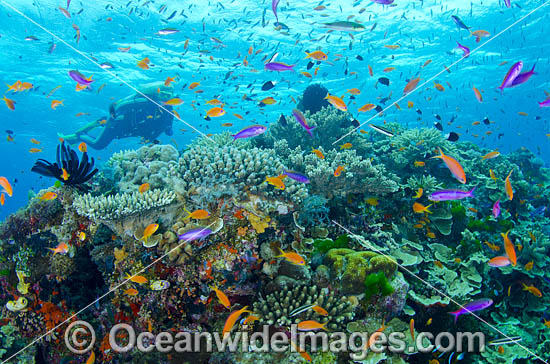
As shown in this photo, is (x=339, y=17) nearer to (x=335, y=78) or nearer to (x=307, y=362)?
(x=335, y=78)

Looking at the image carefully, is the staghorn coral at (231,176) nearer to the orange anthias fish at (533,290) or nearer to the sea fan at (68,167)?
the sea fan at (68,167)

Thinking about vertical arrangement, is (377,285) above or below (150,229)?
below

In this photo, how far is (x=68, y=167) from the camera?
4.86m

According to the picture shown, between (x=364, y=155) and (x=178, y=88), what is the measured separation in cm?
2993

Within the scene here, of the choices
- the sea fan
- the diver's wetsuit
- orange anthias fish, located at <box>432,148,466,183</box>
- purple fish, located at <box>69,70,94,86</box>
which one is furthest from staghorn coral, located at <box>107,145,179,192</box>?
the diver's wetsuit

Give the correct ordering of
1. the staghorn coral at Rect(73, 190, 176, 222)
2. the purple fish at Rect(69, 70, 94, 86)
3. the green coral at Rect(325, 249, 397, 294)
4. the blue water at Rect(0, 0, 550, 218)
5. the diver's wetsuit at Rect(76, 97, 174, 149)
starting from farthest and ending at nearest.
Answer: the blue water at Rect(0, 0, 550, 218)
the diver's wetsuit at Rect(76, 97, 174, 149)
the purple fish at Rect(69, 70, 94, 86)
the staghorn coral at Rect(73, 190, 176, 222)
the green coral at Rect(325, 249, 397, 294)

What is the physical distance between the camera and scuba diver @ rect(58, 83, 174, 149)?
55.0ft

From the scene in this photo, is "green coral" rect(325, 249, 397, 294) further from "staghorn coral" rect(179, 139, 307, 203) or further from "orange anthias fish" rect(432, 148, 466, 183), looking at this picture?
"orange anthias fish" rect(432, 148, 466, 183)

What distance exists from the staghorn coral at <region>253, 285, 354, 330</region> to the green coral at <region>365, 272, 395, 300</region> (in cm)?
37

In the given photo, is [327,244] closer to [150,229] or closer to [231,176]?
[231,176]

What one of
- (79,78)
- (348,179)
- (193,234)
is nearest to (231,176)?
(193,234)

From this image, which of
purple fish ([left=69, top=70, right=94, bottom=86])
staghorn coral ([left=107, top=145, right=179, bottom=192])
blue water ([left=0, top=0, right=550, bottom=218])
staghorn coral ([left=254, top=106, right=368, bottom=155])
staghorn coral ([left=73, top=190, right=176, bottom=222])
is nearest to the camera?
staghorn coral ([left=73, top=190, right=176, bottom=222])

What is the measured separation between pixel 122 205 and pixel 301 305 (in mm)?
3358

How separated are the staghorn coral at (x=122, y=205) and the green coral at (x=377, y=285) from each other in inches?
139
